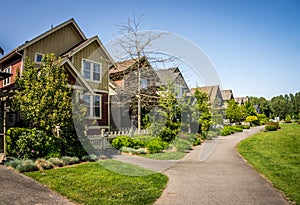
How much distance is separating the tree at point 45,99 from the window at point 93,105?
22.5ft

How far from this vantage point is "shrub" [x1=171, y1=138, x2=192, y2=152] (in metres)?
14.9

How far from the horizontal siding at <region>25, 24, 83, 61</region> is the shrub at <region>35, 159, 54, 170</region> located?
990 centimetres

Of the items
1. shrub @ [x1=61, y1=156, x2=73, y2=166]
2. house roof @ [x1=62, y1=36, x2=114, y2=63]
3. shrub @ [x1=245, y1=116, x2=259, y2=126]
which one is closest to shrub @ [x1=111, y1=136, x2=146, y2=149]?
shrub @ [x1=61, y1=156, x2=73, y2=166]

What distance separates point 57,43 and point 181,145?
40.8 feet

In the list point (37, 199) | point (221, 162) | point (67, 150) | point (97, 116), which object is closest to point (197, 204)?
point (37, 199)

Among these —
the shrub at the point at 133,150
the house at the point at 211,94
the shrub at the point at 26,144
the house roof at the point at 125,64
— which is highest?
the house roof at the point at 125,64

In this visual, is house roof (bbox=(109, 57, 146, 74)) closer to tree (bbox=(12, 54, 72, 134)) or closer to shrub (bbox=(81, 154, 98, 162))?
tree (bbox=(12, 54, 72, 134))

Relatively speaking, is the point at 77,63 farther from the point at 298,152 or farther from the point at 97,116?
the point at 298,152

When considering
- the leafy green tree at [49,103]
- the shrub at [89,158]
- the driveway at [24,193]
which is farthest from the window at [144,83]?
the driveway at [24,193]

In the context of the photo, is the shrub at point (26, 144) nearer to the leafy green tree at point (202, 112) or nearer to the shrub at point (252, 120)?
Answer: the leafy green tree at point (202, 112)

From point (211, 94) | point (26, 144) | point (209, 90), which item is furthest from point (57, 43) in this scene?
point (209, 90)

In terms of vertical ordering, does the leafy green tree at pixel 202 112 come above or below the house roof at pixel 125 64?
below

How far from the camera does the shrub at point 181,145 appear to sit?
14.9 metres

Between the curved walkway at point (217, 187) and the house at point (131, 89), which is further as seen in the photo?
the house at point (131, 89)
